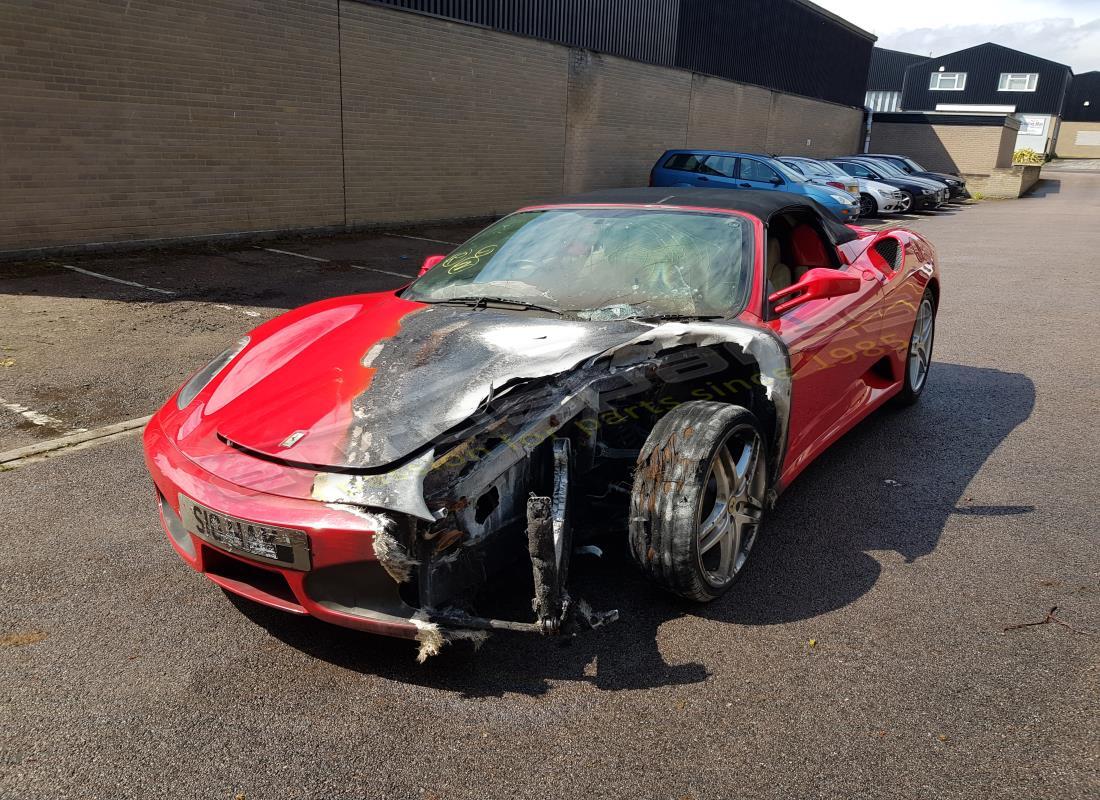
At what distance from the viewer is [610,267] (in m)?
3.84

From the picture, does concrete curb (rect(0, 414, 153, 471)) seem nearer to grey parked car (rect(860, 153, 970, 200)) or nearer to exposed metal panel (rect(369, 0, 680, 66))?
exposed metal panel (rect(369, 0, 680, 66))

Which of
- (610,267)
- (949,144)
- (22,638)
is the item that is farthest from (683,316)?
(949,144)

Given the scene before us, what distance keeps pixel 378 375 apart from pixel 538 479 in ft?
2.23

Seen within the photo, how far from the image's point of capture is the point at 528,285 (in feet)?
12.6

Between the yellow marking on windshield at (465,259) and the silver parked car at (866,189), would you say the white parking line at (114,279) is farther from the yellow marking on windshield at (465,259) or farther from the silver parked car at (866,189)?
the silver parked car at (866,189)

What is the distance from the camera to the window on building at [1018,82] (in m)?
65.9

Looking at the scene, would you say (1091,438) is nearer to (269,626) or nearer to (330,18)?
(269,626)

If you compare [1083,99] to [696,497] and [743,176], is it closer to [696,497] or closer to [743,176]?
[743,176]

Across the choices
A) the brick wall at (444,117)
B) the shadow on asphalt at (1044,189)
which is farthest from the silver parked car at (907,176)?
the brick wall at (444,117)

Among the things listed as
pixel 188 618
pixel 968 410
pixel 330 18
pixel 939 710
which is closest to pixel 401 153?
pixel 330 18

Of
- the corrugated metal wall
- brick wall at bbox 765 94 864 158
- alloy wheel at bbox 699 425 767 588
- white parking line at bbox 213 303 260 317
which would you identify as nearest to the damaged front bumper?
alloy wheel at bbox 699 425 767 588

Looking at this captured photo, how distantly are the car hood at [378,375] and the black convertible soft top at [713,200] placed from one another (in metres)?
1.12

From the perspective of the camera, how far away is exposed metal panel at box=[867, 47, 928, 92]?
6831 cm

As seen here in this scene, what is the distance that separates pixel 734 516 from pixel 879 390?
7.03ft
